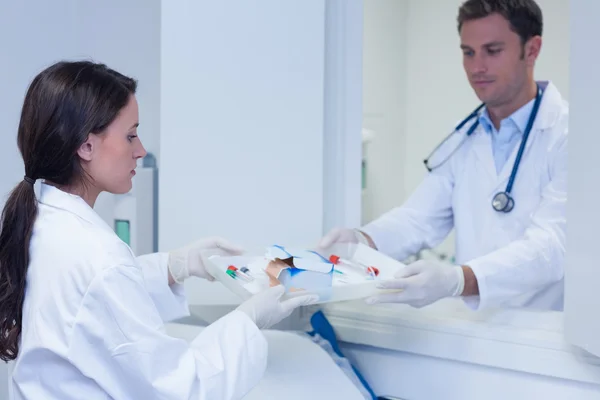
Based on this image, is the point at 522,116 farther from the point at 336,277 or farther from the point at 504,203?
the point at 336,277

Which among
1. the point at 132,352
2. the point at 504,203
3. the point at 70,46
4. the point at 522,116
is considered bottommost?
the point at 132,352

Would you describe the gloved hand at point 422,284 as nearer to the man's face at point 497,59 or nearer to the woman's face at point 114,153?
the woman's face at point 114,153

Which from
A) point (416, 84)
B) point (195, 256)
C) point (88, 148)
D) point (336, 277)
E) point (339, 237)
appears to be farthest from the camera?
point (416, 84)

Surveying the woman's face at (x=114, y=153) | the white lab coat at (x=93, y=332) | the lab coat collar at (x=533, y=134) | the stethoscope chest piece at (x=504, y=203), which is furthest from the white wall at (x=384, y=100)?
the white lab coat at (x=93, y=332)

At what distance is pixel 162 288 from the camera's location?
1.38 meters

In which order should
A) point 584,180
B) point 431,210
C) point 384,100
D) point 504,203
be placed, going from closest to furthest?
point 584,180
point 504,203
point 431,210
point 384,100

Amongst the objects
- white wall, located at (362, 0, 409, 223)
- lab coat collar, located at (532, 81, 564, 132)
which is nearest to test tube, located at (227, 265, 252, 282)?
lab coat collar, located at (532, 81, 564, 132)

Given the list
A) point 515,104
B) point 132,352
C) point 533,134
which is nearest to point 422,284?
point 132,352

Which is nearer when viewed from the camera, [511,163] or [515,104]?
[511,163]

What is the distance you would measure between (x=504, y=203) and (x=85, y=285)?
3.95ft

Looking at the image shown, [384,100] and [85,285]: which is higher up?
[384,100]

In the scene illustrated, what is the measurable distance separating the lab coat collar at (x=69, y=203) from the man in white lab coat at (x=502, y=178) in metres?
0.62

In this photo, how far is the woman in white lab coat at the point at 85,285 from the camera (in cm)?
91

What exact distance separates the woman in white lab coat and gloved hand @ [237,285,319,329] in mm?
19
